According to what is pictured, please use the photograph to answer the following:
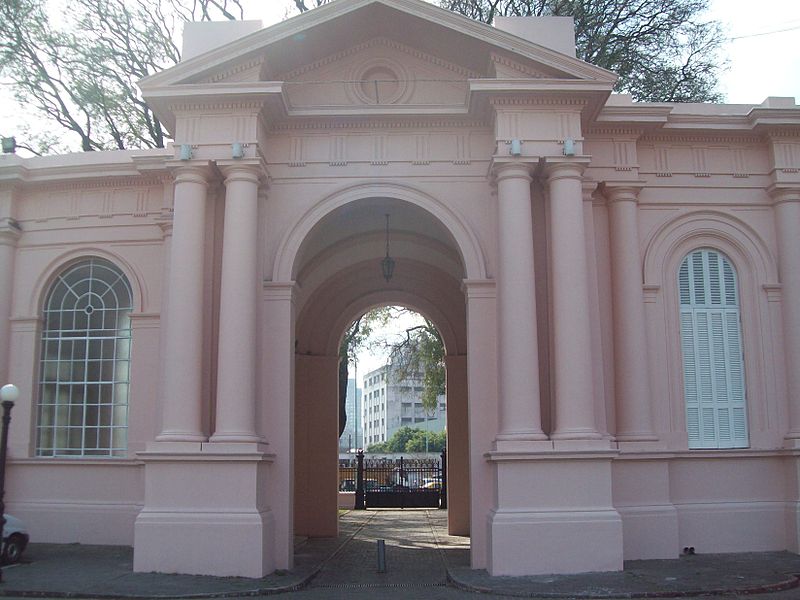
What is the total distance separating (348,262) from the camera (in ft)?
59.4

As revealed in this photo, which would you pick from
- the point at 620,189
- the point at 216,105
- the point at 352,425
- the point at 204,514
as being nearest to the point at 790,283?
the point at 620,189

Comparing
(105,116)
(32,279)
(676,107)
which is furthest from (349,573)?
(105,116)

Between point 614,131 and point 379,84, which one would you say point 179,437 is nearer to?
point 379,84

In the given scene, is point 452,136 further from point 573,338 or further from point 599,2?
point 599,2

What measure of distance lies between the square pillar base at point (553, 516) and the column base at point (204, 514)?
322 cm

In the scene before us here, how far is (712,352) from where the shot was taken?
14125mm

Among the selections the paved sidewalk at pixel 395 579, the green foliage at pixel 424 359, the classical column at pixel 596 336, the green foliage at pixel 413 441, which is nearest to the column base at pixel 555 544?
the paved sidewalk at pixel 395 579

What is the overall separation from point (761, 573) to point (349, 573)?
568cm

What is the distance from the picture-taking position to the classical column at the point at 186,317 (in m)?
12.4

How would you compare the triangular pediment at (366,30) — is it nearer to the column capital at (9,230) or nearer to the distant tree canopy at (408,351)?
the column capital at (9,230)

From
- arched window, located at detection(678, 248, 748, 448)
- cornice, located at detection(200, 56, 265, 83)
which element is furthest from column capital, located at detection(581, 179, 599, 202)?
cornice, located at detection(200, 56, 265, 83)

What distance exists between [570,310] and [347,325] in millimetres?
8076

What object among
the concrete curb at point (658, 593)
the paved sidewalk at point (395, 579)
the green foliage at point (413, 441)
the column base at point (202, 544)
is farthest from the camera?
the green foliage at point (413, 441)

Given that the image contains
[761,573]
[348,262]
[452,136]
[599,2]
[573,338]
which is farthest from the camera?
[599,2]
